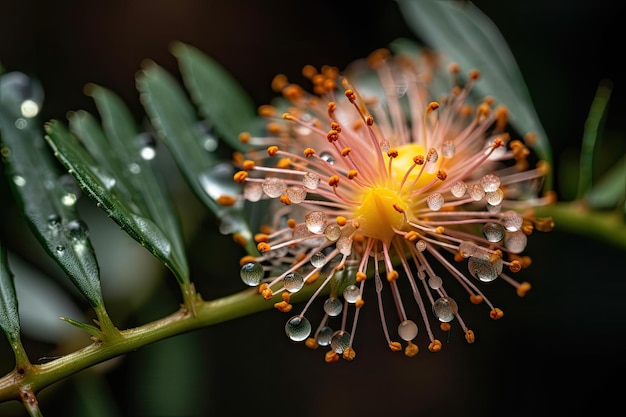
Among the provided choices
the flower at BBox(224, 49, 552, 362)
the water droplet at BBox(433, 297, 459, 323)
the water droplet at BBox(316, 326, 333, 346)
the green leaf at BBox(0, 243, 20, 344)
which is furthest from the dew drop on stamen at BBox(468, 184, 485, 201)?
the green leaf at BBox(0, 243, 20, 344)

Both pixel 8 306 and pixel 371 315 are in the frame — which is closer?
pixel 8 306

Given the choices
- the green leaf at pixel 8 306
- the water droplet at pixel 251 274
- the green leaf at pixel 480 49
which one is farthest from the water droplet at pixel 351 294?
the green leaf at pixel 480 49

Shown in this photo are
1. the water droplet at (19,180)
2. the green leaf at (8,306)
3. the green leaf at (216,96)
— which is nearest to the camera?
the green leaf at (8,306)

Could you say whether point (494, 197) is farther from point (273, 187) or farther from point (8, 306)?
point (8, 306)

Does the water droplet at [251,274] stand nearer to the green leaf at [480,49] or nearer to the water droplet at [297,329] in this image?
the water droplet at [297,329]

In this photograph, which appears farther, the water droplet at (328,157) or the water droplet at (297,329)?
the water droplet at (328,157)

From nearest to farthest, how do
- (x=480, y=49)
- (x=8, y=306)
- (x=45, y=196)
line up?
1. (x=8, y=306)
2. (x=45, y=196)
3. (x=480, y=49)

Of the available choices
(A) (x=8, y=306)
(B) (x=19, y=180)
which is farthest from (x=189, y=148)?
(A) (x=8, y=306)
